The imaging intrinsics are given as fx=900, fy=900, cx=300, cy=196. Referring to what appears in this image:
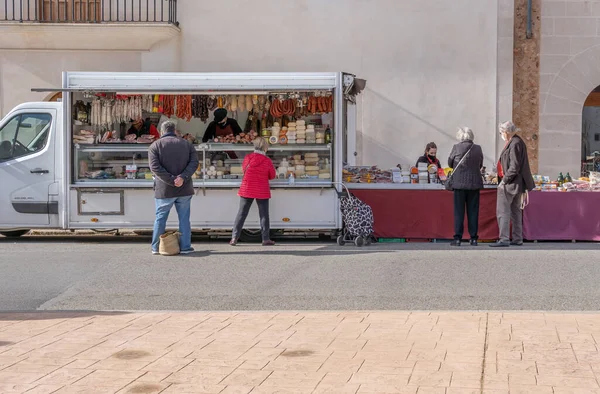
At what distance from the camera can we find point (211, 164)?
44.3 feet

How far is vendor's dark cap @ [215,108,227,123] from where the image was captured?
45.3ft

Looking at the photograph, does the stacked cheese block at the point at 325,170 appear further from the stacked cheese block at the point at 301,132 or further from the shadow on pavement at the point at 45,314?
the shadow on pavement at the point at 45,314

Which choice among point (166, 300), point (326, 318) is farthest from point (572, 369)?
point (166, 300)

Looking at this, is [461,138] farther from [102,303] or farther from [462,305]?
[102,303]

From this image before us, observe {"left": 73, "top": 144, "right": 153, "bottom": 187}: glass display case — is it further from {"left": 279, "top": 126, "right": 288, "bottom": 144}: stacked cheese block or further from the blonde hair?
{"left": 279, "top": 126, "right": 288, "bottom": 144}: stacked cheese block

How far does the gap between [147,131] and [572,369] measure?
9181mm

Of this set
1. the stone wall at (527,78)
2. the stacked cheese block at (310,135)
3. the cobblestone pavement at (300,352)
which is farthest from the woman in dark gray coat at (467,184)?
the stone wall at (527,78)

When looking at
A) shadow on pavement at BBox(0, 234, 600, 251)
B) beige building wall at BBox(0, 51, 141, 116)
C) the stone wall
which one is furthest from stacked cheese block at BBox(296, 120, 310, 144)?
the stone wall

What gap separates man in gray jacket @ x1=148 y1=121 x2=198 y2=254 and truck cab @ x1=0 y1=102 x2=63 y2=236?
217 centimetres

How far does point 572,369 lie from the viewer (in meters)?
6.07

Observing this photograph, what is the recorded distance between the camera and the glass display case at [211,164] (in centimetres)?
1334

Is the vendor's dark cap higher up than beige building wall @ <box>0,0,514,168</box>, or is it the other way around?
beige building wall @ <box>0,0,514,168</box>

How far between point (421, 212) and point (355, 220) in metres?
1.19

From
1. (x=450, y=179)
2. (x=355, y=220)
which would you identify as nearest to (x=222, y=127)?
(x=355, y=220)
